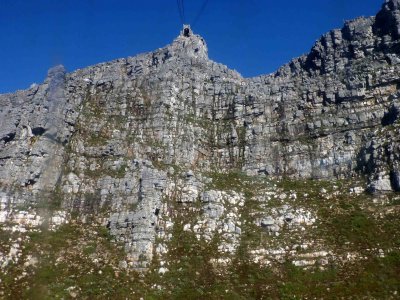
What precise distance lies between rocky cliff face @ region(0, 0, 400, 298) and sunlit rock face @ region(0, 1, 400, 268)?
0.69ft

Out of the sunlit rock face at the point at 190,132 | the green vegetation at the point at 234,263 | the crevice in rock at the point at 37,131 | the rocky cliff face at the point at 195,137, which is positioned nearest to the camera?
the green vegetation at the point at 234,263

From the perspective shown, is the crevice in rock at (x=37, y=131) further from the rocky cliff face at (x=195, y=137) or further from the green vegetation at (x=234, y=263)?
the green vegetation at (x=234, y=263)

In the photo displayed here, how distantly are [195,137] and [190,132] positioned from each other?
1335 millimetres

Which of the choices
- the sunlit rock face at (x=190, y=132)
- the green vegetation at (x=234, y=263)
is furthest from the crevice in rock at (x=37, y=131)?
the green vegetation at (x=234, y=263)

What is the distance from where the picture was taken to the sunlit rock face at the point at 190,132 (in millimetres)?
57312

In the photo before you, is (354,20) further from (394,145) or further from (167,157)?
(167,157)

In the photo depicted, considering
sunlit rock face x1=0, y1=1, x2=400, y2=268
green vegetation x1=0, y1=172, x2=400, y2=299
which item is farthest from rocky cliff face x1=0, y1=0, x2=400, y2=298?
green vegetation x1=0, y1=172, x2=400, y2=299

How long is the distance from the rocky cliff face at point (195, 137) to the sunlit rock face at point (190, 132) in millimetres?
209

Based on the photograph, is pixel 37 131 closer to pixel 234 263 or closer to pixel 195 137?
pixel 195 137

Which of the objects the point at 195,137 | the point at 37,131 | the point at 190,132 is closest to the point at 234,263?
the point at 195,137

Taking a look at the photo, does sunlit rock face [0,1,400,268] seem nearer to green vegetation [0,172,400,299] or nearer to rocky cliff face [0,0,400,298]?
rocky cliff face [0,0,400,298]

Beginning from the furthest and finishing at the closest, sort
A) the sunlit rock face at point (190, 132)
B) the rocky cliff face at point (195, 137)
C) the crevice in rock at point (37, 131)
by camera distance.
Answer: the crevice in rock at point (37, 131), the sunlit rock face at point (190, 132), the rocky cliff face at point (195, 137)

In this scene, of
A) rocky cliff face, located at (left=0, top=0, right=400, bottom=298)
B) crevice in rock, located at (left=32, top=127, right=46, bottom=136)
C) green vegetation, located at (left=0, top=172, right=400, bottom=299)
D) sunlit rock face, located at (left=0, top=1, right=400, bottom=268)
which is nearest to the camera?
green vegetation, located at (left=0, top=172, right=400, bottom=299)

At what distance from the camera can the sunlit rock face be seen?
5731cm
